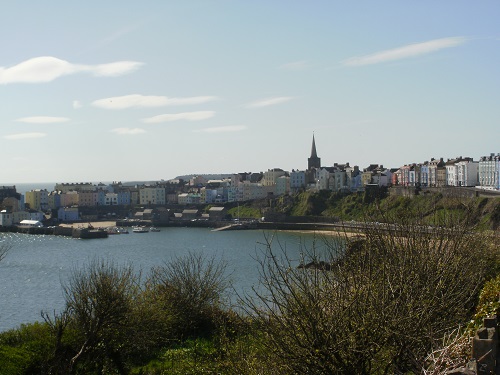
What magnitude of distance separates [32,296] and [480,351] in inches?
1049

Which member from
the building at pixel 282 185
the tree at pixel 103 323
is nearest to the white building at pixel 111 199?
the building at pixel 282 185

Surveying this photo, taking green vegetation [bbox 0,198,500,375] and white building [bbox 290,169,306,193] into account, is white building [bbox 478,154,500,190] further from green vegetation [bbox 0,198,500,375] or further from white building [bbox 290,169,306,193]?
green vegetation [bbox 0,198,500,375]

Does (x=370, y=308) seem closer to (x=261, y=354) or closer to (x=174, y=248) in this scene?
(x=261, y=354)

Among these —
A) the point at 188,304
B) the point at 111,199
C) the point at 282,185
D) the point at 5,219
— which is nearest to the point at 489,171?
the point at 282,185

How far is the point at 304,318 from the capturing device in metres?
7.06

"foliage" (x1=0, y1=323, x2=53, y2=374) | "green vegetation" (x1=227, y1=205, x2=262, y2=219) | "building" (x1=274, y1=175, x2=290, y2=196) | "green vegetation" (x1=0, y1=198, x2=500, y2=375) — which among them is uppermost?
"building" (x1=274, y1=175, x2=290, y2=196)

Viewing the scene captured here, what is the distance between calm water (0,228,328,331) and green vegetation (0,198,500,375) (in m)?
2.53

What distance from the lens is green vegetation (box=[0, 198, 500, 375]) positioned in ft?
22.9

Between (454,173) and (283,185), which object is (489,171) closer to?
(454,173)

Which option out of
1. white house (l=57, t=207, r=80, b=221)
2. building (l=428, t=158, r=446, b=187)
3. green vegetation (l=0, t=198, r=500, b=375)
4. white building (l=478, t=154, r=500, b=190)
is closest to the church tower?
building (l=428, t=158, r=446, b=187)

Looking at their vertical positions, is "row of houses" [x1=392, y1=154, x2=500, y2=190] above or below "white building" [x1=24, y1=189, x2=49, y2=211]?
above

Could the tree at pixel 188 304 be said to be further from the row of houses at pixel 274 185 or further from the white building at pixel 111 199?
the white building at pixel 111 199

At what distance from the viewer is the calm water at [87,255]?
2750 cm

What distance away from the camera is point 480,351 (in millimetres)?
5520
